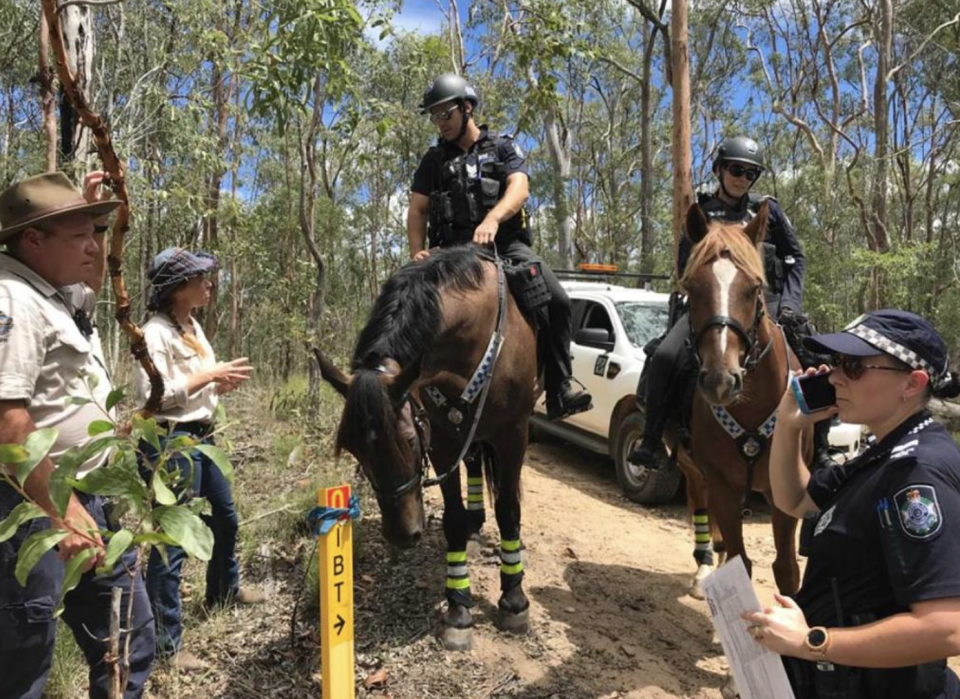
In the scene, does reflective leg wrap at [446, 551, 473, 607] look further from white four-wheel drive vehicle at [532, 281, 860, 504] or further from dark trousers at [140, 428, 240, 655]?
white four-wheel drive vehicle at [532, 281, 860, 504]

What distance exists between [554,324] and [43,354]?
3.21 meters

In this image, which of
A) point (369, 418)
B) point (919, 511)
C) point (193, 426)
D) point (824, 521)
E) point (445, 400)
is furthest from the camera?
point (445, 400)

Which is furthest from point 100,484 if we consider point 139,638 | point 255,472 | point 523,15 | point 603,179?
point 603,179

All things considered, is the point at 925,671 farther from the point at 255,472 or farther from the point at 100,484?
the point at 255,472

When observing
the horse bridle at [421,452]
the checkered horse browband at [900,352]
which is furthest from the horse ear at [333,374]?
the checkered horse browband at [900,352]

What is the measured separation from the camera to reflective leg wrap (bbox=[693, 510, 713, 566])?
17.4 feet

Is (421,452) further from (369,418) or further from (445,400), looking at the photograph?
(445,400)

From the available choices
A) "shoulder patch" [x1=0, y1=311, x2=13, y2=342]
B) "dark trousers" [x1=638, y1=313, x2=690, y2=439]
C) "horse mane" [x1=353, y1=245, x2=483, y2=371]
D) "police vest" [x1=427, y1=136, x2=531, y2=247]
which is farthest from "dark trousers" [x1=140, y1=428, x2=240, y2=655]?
"dark trousers" [x1=638, y1=313, x2=690, y2=439]

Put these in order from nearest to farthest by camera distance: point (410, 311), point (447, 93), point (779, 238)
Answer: point (410, 311)
point (779, 238)
point (447, 93)

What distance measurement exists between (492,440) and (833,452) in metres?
2.23

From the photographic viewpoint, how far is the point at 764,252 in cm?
423

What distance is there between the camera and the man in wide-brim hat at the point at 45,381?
2012mm

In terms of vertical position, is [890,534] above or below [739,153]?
below

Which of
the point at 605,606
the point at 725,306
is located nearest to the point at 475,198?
the point at 725,306
